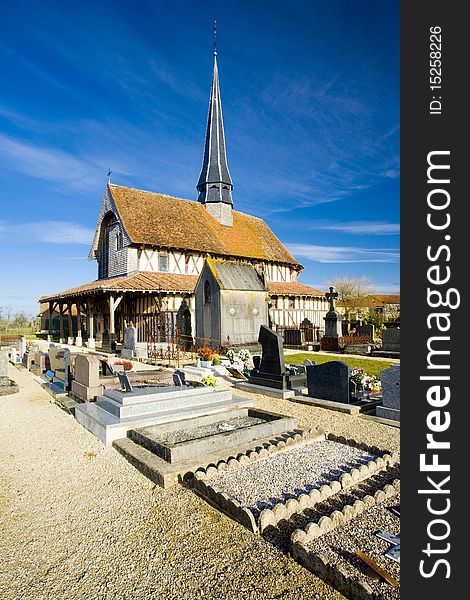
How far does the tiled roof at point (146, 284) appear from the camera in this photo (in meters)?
20.0

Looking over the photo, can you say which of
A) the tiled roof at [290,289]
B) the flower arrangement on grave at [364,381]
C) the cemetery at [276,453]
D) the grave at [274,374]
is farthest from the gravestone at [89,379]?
the tiled roof at [290,289]

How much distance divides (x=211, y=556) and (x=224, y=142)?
34.3 meters

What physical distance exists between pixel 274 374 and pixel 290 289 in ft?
60.8

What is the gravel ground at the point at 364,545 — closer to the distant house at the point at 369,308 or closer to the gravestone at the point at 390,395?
the gravestone at the point at 390,395

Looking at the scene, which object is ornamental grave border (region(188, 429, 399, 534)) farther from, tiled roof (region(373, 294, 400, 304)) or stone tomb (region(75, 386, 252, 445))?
tiled roof (region(373, 294, 400, 304))

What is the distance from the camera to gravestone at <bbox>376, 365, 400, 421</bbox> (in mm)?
7633

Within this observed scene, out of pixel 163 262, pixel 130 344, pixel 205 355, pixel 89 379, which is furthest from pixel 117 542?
pixel 163 262

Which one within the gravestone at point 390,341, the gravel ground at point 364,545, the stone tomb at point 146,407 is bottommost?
the gravel ground at point 364,545

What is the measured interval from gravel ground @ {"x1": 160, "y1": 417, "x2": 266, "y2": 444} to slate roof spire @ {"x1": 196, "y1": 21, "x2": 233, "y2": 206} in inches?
1047

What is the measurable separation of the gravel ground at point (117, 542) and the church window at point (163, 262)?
19.6 meters

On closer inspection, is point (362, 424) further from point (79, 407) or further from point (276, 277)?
point (276, 277)

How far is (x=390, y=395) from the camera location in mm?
7746

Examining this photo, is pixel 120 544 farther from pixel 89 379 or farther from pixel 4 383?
pixel 4 383

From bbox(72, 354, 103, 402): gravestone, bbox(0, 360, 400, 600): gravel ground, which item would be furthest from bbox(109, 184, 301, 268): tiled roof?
bbox(0, 360, 400, 600): gravel ground
